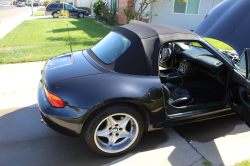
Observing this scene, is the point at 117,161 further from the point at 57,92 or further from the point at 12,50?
the point at 12,50

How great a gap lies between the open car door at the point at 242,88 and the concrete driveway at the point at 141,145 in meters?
0.56

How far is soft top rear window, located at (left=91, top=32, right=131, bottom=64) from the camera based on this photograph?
102 inches

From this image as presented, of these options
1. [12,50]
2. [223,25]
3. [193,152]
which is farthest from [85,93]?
[12,50]

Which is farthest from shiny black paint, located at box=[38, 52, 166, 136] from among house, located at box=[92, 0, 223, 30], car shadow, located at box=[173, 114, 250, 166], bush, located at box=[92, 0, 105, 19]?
bush, located at box=[92, 0, 105, 19]

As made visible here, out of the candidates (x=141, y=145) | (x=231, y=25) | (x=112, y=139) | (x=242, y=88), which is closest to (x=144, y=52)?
(x=112, y=139)

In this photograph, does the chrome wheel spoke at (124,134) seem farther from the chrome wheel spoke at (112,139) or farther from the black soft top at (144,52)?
the black soft top at (144,52)

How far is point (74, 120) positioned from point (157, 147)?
126 cm

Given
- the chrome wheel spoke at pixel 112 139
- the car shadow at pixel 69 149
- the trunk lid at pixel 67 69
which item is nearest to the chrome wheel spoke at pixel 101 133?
the chrome wheel spoke at pixel 112 139

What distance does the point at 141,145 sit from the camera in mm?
2715

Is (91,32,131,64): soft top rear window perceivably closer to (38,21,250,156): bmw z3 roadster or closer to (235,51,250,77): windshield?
(38,21,250,156): bmw z3 roadster

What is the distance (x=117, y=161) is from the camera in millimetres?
2418

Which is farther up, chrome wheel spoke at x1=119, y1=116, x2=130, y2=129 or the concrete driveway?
chrome wheel spoke at x1=119, y1=116, x2=130, y2=129

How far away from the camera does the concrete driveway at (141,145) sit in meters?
2.43

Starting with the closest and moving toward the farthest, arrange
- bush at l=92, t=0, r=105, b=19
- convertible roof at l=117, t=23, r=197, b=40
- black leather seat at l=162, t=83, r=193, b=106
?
convertible roof at l=117, t=23, r=197, b=40
black leather seat at l=162, t=83, r=193, b=106
bush at l=92, t=0, r=105, b=19
